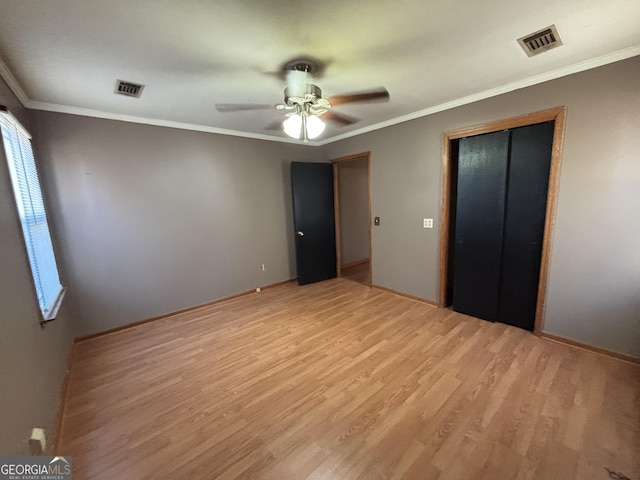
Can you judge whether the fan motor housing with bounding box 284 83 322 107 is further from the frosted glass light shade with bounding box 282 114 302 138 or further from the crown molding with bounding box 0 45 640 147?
the crown molding with bounding box 0 45 640 147

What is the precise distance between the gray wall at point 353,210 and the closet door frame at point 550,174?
2.09 metres

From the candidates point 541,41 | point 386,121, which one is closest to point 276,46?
point 541,41

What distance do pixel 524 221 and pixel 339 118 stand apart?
230cm

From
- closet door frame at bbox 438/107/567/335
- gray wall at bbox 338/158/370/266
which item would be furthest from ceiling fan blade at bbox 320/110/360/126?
gray wall at bbox 338/158/370/266

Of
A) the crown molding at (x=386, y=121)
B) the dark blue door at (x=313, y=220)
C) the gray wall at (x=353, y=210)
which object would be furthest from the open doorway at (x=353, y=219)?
the crown molding at (x=386, y=121)

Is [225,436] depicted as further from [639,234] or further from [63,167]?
[639,234]

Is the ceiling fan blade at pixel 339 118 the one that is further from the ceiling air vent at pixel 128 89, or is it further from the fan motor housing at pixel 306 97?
the ceiling air vent at pixel 128 89

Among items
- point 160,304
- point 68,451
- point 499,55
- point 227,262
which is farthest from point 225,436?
point 499,55

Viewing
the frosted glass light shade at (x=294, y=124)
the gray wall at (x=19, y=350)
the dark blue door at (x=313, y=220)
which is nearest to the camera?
the gray wall at (x=19, y=350)

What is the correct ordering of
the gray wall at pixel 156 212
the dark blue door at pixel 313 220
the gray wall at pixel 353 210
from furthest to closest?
the gray wall at pixel 353 210
the dark blue door at pixel 313 220
the gray wall at pixel 156 212

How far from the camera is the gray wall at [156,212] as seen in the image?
257 cm

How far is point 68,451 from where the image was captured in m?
1.49

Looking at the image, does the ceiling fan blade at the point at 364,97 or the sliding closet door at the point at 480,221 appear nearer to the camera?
the ceiling fan blade at the point at 364,97

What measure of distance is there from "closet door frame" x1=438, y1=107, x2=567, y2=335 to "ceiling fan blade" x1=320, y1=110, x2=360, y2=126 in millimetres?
1127
